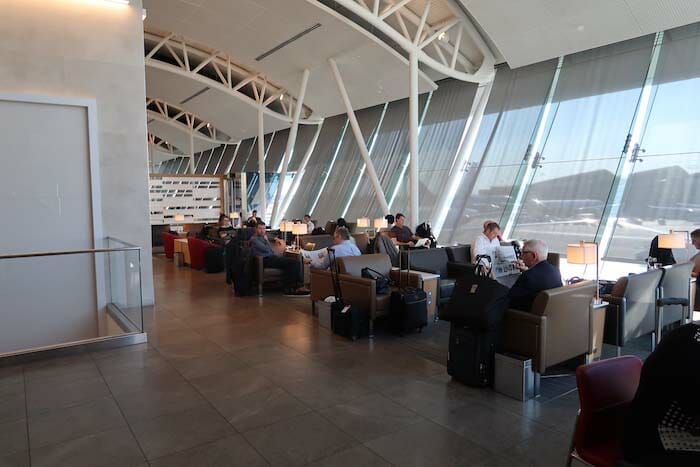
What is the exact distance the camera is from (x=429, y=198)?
45.8ft

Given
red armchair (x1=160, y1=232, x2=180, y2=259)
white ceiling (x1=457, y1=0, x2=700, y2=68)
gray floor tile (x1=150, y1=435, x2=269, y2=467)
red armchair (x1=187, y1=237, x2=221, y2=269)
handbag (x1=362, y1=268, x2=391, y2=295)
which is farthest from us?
red armchair (x1=160, y1=232, x2=180, y2=259)

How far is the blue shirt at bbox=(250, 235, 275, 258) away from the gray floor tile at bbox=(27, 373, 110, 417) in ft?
14.2

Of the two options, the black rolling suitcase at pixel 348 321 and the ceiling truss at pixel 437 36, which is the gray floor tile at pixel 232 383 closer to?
the black rolling suitcase at pixel 348 321

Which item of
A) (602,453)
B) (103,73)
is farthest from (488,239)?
(103,73)

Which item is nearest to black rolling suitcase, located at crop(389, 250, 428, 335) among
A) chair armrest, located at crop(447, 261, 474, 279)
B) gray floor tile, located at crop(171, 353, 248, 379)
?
chair armrest, located at crop(447, 261, 474, 279)

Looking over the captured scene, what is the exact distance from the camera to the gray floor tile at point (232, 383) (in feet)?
13.2

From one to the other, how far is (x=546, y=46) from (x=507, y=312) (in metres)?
8.95

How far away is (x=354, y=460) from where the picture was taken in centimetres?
295

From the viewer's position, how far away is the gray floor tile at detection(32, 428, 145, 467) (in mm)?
2912

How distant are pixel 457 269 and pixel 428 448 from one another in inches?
195

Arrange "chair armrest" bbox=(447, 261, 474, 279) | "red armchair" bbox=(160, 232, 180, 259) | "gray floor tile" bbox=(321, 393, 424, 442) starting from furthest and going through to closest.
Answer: "red armchair" bbox=(160, 232, 180, 259) < "chair armrest" bbox=(447, 261, 474, 279) < "gray floor tile" bbox=(321, 393, 424, 442)

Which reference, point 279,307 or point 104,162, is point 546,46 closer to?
point 279,307

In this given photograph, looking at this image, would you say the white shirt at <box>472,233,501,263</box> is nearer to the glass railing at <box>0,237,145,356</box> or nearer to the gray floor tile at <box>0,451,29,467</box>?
the glass railing at <box>0,237,145,356</box>

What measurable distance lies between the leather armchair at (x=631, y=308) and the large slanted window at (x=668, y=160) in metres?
4.30
